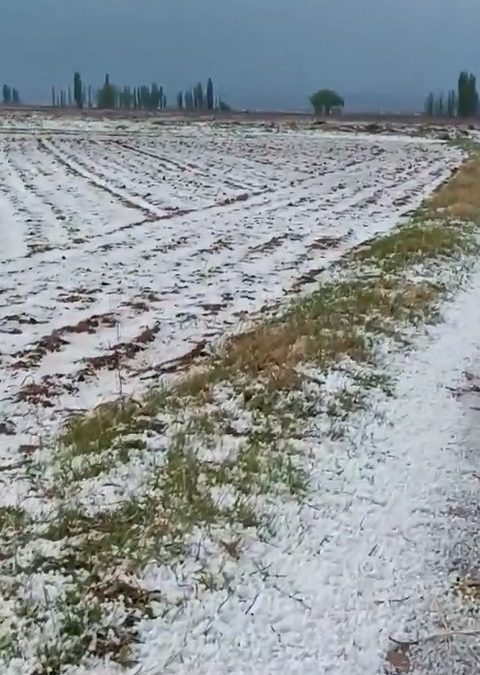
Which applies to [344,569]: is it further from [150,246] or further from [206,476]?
[150,246]

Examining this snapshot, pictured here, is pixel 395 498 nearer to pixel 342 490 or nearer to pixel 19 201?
pixel 342 490

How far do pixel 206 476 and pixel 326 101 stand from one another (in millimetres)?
94034

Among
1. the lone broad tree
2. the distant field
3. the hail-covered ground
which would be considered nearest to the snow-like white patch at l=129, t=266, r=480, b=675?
the hail-covered ground

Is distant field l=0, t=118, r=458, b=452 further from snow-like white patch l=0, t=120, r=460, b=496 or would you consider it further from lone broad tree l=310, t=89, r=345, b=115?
lone broad tree l=310, t=89, r=345, b=115

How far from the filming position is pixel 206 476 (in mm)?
5000

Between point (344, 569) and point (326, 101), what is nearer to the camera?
→ point (344, 569)

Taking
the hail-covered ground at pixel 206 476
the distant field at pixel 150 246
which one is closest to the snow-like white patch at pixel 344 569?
the hail-covered ground at pixel 206 476

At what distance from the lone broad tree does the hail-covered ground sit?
85.5 meters

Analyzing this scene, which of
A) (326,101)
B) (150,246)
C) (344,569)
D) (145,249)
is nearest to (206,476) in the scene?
(344,569)

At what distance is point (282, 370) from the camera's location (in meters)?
6.76

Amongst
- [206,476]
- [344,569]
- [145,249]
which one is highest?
[145,249]

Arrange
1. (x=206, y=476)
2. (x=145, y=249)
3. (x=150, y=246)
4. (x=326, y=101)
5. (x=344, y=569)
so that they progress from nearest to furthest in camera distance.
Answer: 1. (x=344, y=569)
2. (x=206, y=476)
3. (x=145, y=249)
4. (x=150, y=246)
5. (x=326, y=101)

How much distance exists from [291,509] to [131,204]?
1305 centimetres

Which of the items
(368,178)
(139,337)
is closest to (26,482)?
(139,337)
